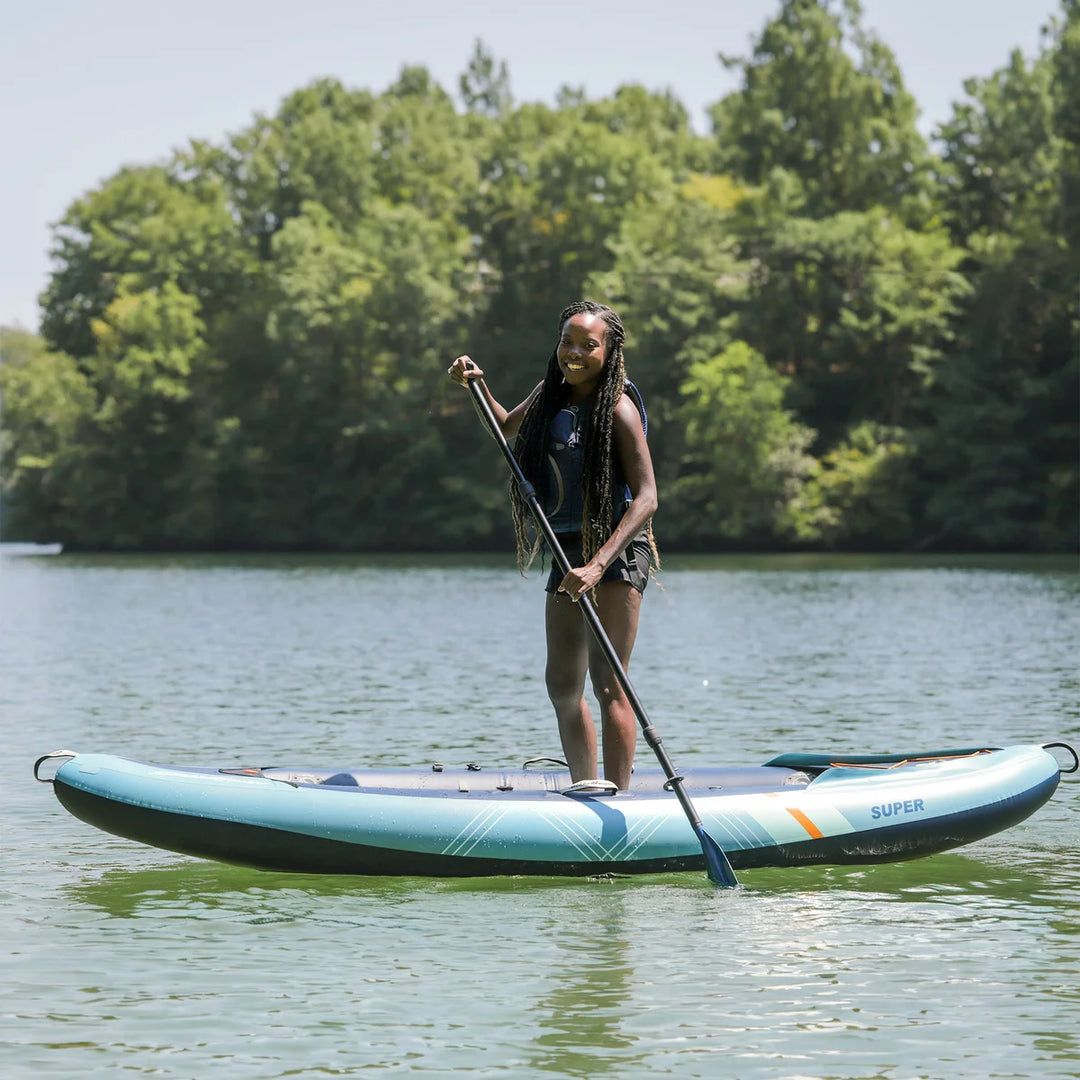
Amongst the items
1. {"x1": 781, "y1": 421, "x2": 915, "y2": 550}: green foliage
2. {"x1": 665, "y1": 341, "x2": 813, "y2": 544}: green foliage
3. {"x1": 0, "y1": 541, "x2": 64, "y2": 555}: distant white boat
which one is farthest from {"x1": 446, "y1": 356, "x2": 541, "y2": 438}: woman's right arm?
{"x1": 0, "y1": 541, "x2": 64, "y2": 555}: distant white boat

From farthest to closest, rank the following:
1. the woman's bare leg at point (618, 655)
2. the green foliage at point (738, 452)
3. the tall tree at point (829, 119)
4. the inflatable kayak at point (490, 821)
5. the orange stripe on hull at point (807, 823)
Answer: the tall tree at point (829, 119) < the green foliage at point (738, 452) < the orange stripe on hull at point (807, 823) < the woman's bare leg at point (618, 655) < the inflatable kayak at point (490, 821)

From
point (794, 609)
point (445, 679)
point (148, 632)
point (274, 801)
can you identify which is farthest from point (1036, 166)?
point (274, 801)

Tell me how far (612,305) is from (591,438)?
5696 cm

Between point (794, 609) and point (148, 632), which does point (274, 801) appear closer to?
point (148, 632)

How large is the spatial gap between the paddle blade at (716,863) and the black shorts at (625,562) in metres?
A: 1.11

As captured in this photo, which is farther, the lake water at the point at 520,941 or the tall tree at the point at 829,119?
the tall tree at the point at 829,119

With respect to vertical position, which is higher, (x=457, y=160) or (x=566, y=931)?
Answer: (x=457, y=160)

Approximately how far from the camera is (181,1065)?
5.66 meters

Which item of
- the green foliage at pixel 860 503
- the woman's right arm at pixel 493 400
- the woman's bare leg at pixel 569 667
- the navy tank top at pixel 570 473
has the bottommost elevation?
the woman's bare leg at pixel 569 667

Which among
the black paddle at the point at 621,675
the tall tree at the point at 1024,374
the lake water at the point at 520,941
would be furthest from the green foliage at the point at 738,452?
the black paddle at the point at 621,675

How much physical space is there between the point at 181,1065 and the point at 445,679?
13.2 meters

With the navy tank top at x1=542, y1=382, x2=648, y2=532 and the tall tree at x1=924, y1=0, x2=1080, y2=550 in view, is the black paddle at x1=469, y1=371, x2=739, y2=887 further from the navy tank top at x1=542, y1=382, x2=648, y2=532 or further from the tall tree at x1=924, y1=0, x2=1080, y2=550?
the tall tree at x1=924, y1=0, x2=1080, y2=550

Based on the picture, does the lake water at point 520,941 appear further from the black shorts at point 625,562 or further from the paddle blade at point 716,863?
the black shorts at point 625,562

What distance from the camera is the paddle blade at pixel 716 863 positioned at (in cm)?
801
